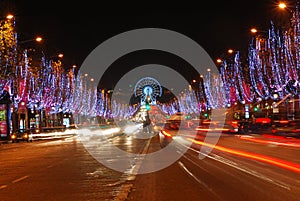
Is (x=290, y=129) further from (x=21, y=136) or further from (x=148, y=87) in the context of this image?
(x=148, y=87)

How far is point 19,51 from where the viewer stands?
51781 millimetres

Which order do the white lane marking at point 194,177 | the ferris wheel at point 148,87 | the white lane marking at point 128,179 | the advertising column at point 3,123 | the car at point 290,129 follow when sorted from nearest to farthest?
the white lane marking at point 128,179
the white lane marking at point 194,177
the car at point 290,129
the advertising column at point 3,123
the ferris wheel at point 148,87

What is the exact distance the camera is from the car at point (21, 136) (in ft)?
172

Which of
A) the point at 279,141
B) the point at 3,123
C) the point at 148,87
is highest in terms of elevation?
the point at 148,87

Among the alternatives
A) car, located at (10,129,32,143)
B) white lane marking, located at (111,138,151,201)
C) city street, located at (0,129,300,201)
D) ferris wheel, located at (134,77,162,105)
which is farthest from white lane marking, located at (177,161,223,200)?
ferris wheel, located at (134,77,162,105)

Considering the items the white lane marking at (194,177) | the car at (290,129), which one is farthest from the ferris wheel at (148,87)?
the white lane marking at (194,177)

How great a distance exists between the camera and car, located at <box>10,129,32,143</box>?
52.4 m

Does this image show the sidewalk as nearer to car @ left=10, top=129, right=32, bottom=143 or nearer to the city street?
the city street

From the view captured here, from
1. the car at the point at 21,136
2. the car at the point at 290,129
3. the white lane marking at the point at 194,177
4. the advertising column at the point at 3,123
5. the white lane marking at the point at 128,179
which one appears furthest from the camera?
the advertising column at the point at 3,123

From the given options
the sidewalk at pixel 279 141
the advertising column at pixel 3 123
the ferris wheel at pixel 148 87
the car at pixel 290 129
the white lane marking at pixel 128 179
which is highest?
the ferris wheel at pixel 148 87

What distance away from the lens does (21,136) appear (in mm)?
53219

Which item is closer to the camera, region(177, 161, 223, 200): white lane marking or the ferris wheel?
region(177, 161, 223, 200): white lane marking

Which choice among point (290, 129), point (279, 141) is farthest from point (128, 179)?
point (290, 129)

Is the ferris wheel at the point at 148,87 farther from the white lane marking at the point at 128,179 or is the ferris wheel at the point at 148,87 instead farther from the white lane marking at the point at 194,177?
the white lane marking at the point at 194,177
